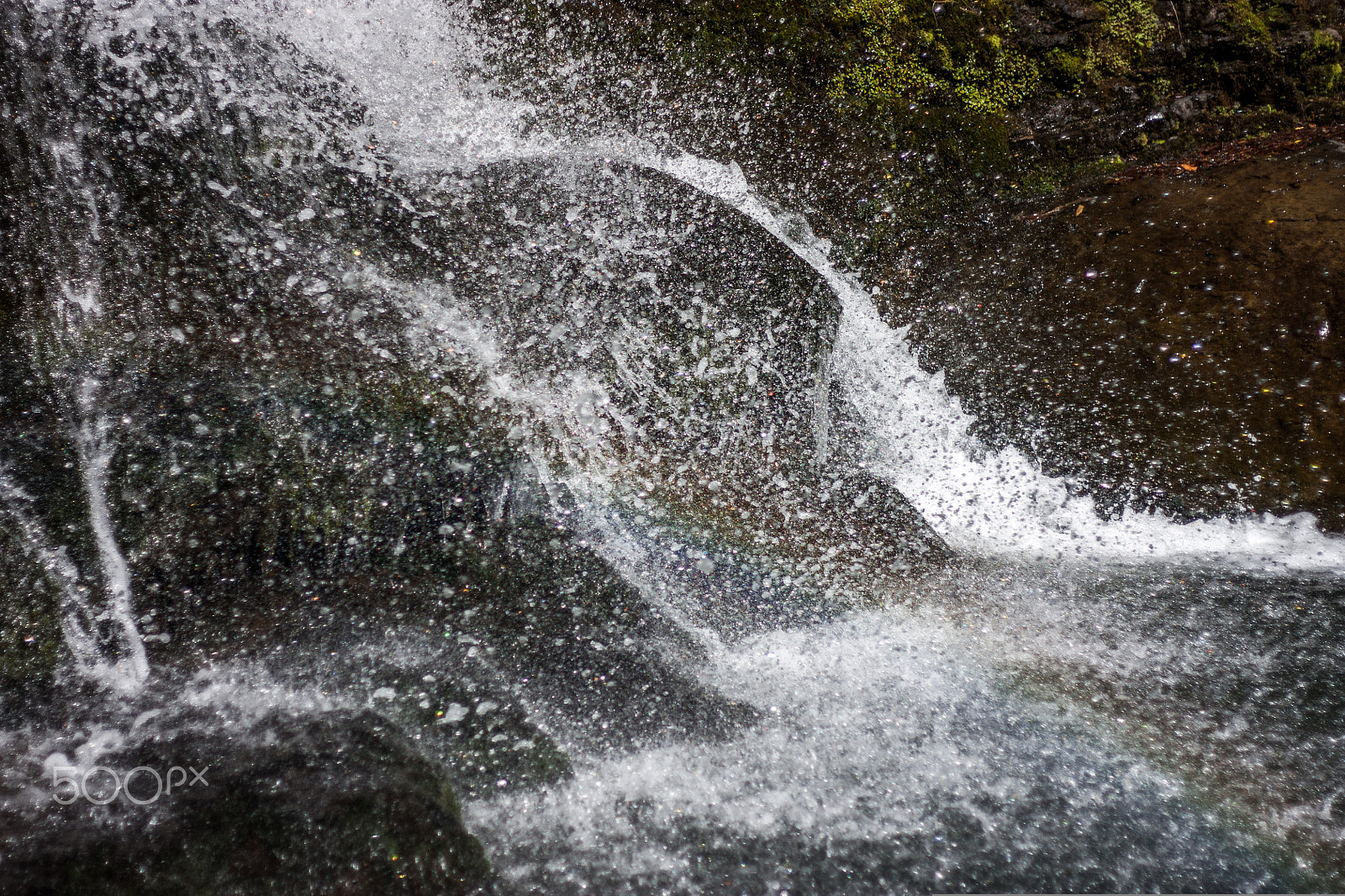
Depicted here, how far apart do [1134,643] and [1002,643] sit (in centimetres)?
46

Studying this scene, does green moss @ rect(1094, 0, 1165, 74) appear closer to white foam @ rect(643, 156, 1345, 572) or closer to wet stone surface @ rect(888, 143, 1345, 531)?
wet stone surface @ rect(888, 143, 1345, 531)

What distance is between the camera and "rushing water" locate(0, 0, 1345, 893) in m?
2.28

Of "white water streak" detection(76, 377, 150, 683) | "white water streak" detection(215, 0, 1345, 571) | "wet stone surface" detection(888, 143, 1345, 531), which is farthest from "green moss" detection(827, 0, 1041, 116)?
"white water streak" detection(76, 377, 150, 683)

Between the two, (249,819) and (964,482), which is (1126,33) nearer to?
(964,482)

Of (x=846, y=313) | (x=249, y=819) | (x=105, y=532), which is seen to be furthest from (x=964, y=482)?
(x=105, y=532)

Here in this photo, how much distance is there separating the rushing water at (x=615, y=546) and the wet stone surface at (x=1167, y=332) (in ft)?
0.52

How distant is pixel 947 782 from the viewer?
2.36 m

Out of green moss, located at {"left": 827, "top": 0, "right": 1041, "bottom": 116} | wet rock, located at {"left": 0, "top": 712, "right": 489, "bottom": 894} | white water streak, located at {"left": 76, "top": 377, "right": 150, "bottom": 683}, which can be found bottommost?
wet rock, located at {"left": 0, "top": 712, "right": 489, "bottom": 894}

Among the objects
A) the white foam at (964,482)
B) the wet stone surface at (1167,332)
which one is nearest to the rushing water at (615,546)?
the white foam at (964,482)

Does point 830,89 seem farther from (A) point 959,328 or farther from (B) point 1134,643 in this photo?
(B) point 1134,643

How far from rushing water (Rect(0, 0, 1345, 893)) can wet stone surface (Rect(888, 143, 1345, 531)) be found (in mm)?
157

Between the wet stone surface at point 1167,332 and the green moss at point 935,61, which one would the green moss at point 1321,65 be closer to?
the wet stone surface at point 1167,332

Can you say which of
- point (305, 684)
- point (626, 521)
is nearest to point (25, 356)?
point (305, 684)

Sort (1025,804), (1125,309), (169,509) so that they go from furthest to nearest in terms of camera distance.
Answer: (1125,309)
(169,509)
(1025,804)
